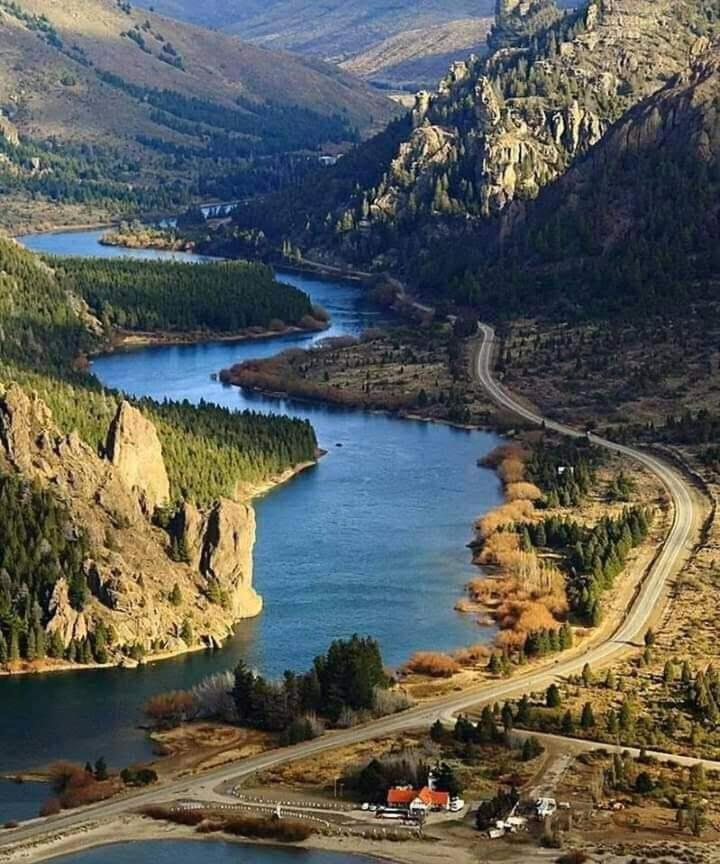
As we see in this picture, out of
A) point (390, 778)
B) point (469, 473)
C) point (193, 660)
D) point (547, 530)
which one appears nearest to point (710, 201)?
point (469, 473)

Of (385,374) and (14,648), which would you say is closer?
(14,648)

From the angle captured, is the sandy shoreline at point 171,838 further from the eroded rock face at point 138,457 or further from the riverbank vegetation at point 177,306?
the riverbank vegetation at point 177,306

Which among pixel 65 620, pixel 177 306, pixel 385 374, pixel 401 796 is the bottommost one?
pixel 401 796

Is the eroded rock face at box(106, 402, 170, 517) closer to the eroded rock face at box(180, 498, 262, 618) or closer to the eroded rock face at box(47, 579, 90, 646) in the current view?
the eroded rock face at box(180, 498, 262, 618)

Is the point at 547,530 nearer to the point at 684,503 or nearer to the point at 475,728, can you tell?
the point at 684,503

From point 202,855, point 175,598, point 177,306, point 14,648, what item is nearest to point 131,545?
point 175,598

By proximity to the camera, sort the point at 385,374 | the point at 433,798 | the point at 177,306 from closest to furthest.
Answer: the point at 433,798, the point at 385,374, the point at 177,306

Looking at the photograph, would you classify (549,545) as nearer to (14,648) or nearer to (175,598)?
(175,598)

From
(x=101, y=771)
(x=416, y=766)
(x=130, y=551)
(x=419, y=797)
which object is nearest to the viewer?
(x=419, y=797)
